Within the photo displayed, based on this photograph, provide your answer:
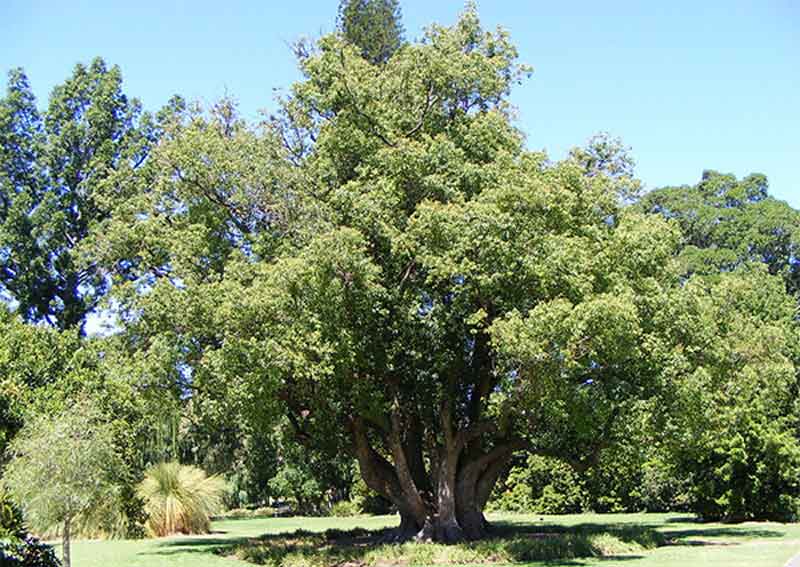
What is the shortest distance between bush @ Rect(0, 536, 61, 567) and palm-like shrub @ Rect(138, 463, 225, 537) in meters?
19.0

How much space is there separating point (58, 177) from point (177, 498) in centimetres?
1777

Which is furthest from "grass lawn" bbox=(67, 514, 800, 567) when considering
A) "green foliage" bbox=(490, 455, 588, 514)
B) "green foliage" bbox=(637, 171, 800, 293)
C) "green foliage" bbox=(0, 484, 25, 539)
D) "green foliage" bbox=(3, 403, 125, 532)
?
"green foliage" bbox=(637, 171, 800, 293)

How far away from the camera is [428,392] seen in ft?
79.4

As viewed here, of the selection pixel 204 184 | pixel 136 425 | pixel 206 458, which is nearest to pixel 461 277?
pixel 204 184

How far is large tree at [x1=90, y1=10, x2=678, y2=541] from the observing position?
758 inches

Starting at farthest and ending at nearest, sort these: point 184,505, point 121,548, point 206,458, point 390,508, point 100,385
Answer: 1. point 206,458
2. point 390,508
3. point 184,505
4. point 100,385
5. point 121,548

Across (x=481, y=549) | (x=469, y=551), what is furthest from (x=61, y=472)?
(x=481, y=549)

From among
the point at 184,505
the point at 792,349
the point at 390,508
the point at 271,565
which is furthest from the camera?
the point at 390,508

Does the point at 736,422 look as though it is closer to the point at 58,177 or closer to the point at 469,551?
the point at 469,551

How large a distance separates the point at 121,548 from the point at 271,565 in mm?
6034

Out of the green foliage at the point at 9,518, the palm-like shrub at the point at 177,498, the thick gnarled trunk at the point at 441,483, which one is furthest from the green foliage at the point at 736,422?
the palm-like shrub at the point at 177,498

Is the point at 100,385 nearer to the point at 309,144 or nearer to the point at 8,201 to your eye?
the point at 309,144

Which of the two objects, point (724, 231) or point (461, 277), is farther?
point (724, 231)

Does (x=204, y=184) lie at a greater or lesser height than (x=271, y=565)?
greater
